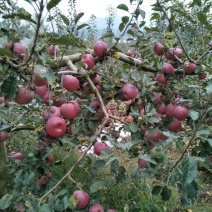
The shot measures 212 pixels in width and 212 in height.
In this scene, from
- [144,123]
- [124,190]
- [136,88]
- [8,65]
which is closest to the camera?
[8,65]

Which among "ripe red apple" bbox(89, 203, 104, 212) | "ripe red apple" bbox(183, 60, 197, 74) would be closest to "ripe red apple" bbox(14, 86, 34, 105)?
"ripe red apple" bbox(89, 203, 104, 212)

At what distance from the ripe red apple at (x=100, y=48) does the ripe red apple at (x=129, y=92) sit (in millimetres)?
153

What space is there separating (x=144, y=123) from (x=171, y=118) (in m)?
0.20

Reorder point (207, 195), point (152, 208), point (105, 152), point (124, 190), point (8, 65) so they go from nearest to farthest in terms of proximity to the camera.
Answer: point (8, 65)
point (105, 152)
point (152, 208)
point (124, 190)
point (207, 195)

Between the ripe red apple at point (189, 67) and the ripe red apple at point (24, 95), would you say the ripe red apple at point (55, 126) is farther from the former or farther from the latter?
the ripe red apple at point (189, 67)

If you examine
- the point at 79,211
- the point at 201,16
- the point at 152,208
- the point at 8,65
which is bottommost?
the point at 152,208

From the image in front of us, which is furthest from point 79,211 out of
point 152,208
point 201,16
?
point 152,208

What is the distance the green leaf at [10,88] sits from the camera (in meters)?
0.85

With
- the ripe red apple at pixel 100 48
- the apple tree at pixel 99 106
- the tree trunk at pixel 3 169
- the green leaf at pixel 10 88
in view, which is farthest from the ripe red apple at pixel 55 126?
the tree trunk at pixel 3 169

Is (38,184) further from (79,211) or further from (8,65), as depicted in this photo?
(8,65)

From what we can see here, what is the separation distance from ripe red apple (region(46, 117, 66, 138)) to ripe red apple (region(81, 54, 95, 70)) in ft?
1.00

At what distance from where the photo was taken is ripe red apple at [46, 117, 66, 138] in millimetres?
911

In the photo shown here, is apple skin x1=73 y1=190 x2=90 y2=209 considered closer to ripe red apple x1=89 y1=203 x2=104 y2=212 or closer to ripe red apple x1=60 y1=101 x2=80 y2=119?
ripe red apple x1=89 y1=203 x2=104 y2=212

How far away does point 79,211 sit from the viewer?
1043mm
